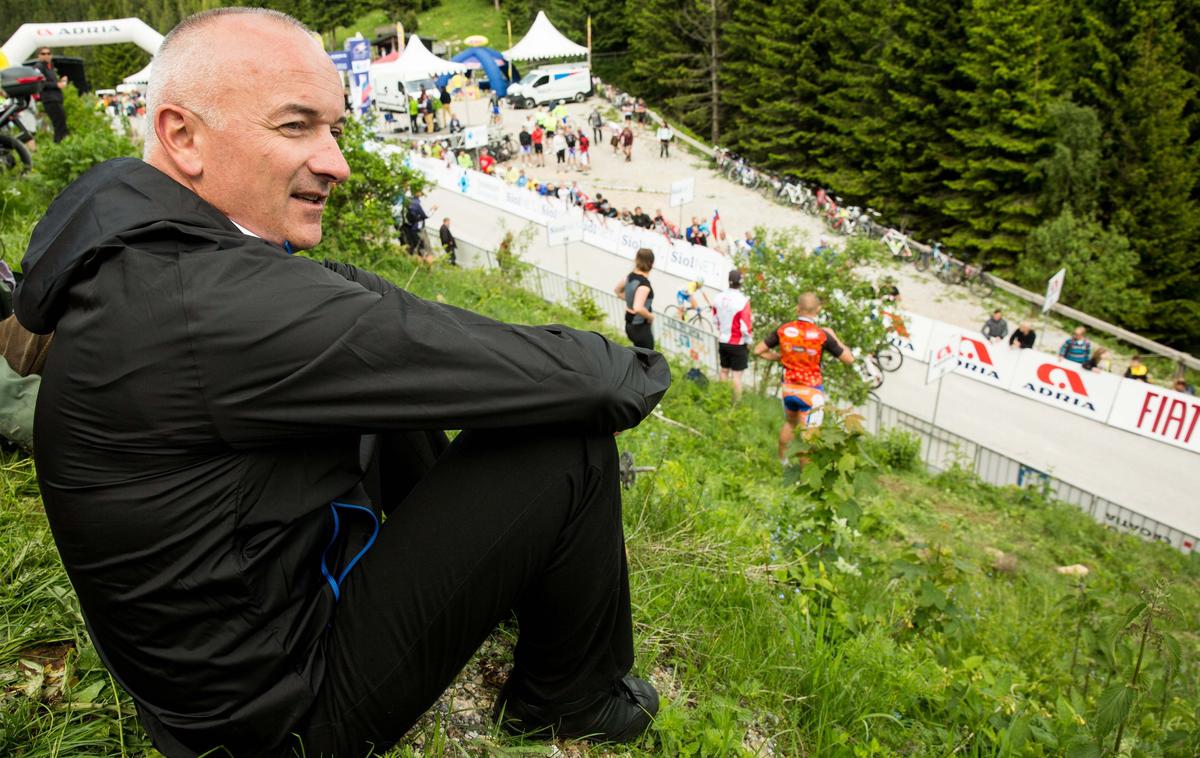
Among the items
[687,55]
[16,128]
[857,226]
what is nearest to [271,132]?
[16,128]

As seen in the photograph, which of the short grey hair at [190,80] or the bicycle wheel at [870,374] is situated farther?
the bicycle wheel at [870,374]

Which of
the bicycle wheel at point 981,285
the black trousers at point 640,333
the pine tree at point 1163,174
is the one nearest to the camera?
the black trousers at point 640,333

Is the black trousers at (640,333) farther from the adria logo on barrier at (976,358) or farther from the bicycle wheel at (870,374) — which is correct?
the adria logo on barrier at (976,358)

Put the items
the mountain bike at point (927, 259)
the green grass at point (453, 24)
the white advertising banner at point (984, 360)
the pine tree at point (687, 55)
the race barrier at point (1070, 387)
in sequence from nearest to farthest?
the race barrier at point (1070, 387), the white advertising banner at point (984, 360), the mountain bike at point (927, 259), the pine tree at point (687, 55), the green grass at point (453, 24)

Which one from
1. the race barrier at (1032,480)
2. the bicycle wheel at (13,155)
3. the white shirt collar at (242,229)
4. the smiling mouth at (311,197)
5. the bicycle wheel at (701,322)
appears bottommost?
the race barrier at (1032,480)

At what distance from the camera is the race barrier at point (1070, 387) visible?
1404cm

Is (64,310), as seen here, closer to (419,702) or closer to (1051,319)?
(419,702)

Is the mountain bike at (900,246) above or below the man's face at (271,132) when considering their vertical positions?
below

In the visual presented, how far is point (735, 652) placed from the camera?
2670 millimetres

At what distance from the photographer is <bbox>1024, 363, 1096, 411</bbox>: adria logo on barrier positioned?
50.1ft

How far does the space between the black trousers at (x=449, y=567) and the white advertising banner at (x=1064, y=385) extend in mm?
15739

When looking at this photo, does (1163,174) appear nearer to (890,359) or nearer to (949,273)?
(949,273)

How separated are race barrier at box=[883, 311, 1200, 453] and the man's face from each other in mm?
10824

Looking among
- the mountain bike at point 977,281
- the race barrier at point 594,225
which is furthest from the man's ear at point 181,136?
the mountain bike at point 977,281
